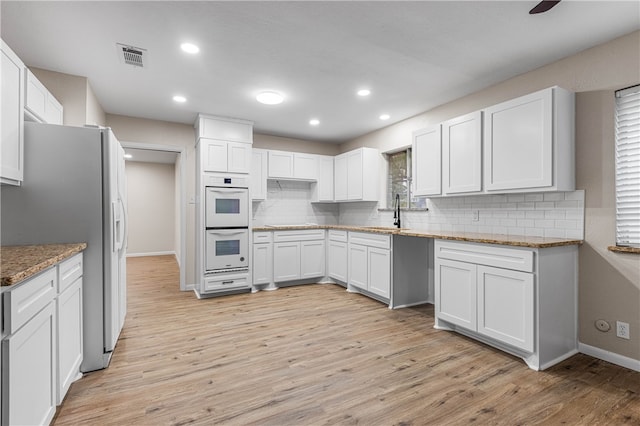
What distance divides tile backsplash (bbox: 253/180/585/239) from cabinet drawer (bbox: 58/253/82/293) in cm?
324

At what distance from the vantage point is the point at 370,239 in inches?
164

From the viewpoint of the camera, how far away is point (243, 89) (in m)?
3.50

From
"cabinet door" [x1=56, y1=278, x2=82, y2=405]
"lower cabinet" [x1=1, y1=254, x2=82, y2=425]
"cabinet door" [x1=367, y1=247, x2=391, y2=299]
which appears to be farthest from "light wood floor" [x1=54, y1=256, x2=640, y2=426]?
"cabinet door" [x1=367, y1=247, x2=391, y2=299]

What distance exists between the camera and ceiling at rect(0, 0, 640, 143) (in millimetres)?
2137

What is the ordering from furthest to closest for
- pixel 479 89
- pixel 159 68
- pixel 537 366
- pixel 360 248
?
1. pixel 360 248
2. pixel 479 89
3. pixel 159 68
4. pixel 537 366

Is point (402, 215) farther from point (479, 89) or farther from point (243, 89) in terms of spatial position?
point (243, 89)

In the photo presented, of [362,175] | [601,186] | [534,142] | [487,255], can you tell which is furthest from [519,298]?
[362,175]

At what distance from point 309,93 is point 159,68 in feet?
5.16

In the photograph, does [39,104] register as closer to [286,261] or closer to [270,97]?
[270,97]

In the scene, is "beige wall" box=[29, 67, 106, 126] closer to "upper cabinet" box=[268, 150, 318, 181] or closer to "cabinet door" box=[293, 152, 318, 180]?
"upper cabinet" box=[268, 150, 318, 181]

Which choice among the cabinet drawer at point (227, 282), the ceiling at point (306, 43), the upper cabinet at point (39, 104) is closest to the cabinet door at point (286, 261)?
the cabinet drawer at point (227, 282)

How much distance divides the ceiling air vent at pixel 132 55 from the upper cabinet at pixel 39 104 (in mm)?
669

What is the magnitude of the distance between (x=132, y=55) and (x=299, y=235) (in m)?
3.11

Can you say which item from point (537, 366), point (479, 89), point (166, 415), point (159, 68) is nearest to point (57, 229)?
point (166, 415)
